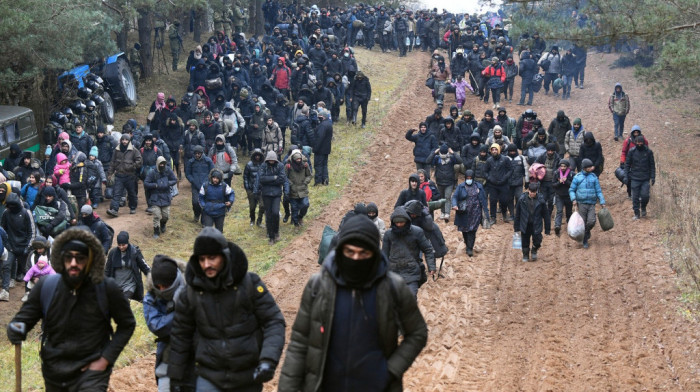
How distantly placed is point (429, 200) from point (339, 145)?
391 inches

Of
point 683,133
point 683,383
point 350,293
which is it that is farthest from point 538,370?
point 683,133

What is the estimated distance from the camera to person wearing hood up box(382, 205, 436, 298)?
36.1ft

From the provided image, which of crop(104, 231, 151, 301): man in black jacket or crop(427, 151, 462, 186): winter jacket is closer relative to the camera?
crop(104, 231, 151, 301): man in black jacket

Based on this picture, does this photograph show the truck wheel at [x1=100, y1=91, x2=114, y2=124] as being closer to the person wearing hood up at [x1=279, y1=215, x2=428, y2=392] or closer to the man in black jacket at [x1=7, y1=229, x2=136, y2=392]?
the man in black jacket at [x1=7, y1=229, x2=136, y2=392]

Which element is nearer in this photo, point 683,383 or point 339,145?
point 683,383

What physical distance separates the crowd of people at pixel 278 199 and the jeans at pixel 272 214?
32 mm

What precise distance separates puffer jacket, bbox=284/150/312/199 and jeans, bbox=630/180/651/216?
22.1ft

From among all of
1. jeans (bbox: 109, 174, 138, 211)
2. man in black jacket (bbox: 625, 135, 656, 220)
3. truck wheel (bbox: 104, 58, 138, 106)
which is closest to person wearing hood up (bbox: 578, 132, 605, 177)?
man in black jacket (bbox: 625, 135, 656, 220)

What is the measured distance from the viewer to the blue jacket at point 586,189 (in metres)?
16.6

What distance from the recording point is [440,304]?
13.6 meters

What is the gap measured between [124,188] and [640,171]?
11.0 metres

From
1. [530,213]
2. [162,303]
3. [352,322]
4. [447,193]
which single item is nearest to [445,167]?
[447,193]

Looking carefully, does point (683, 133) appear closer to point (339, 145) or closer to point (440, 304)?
point (339, 145)

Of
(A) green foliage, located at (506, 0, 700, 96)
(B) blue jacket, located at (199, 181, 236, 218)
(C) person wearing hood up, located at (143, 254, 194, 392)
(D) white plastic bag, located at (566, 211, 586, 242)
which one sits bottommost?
(D) white plastic bag, located at (566, 211, 586, 242)
